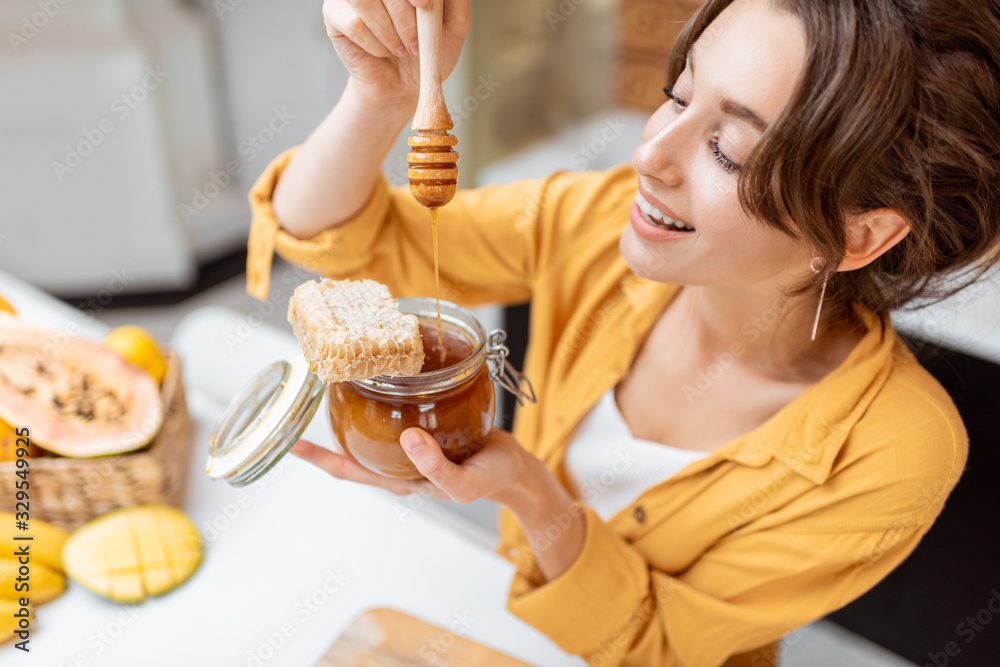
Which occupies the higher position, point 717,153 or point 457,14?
point 457,14

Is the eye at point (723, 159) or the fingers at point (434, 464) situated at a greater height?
the eye at point (723, 159)

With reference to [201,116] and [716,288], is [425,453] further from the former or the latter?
[201,116]

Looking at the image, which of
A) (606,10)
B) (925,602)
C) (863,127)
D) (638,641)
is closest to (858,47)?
(863,127)

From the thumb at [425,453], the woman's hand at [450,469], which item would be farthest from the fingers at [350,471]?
the thumb at [425,453]

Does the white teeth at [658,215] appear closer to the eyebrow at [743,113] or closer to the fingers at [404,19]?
the eyebrow at [743,113]

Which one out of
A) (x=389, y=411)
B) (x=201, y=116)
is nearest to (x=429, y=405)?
(x=389, y=411)

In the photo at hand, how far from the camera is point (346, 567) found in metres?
1.04

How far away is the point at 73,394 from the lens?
1.07 m

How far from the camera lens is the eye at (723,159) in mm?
824

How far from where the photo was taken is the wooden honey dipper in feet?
2.24

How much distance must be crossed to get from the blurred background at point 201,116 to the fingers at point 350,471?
4.89ft

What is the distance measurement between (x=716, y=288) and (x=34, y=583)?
3.44 feet

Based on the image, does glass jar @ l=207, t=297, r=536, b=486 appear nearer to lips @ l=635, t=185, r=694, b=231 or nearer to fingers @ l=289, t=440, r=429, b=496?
fingers @ l=289, t=440, r=429, b=496

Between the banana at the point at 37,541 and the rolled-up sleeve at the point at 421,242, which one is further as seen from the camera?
the rolled-up sleeve at the point at 421,242
